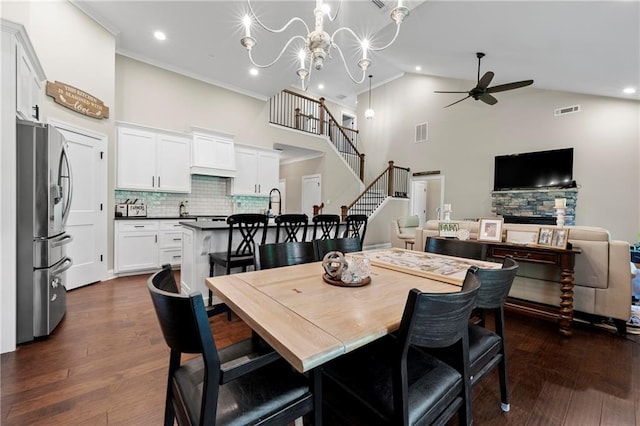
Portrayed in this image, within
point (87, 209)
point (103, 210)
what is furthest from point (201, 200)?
point (87, 209)

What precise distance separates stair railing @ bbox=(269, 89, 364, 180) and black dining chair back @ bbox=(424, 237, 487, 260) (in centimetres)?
531

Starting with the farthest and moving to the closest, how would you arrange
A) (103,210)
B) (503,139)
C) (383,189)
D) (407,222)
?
(383,189), (503,139), (407,222), (103,210)

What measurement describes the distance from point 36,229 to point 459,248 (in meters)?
3.44

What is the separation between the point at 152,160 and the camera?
455 cm

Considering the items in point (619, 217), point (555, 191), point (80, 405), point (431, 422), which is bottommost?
point (80, 405)

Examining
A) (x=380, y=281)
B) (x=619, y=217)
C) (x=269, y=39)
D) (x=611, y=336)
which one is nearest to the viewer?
(x=380, y=281)

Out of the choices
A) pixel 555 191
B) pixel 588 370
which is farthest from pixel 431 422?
pixel 555 191

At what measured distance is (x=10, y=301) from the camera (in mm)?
2031

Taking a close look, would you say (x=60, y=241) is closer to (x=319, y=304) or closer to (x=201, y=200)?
(x=319, y=304)

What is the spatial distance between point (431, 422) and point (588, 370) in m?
1.87

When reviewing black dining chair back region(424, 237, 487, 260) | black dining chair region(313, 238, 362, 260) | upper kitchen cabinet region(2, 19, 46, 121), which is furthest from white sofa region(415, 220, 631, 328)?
upper kitchen cabinet region(2, 19, 46, 121)

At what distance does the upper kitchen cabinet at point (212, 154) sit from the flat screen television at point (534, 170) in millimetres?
6423

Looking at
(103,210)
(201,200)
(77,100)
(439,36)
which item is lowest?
(103,210)

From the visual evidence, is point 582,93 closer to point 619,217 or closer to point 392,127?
point 619,217
